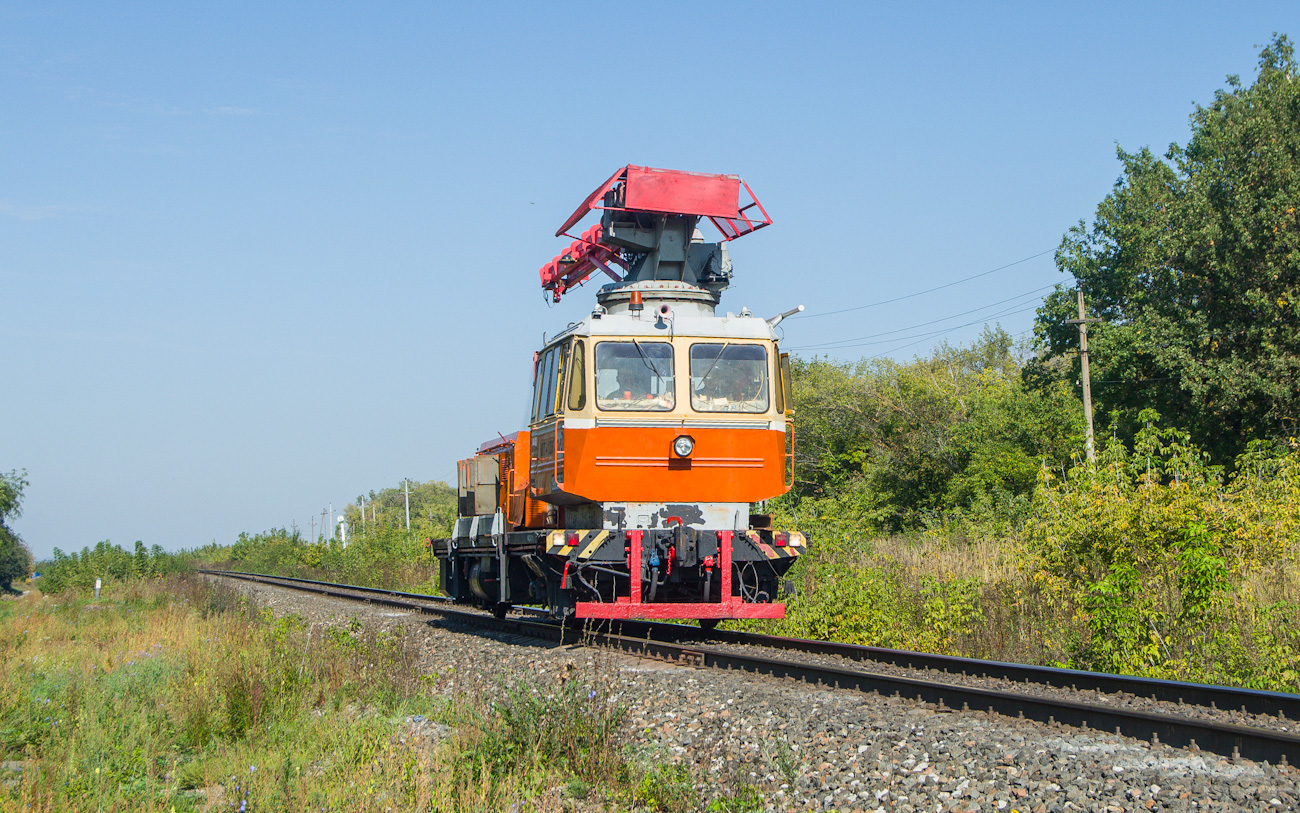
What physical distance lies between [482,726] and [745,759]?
5.83ft

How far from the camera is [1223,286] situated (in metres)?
26.5

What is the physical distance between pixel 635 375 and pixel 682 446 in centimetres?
97

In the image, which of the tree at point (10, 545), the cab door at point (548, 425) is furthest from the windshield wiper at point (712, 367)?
the tree at point (10, 545)

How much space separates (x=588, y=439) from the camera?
1148 centimetres

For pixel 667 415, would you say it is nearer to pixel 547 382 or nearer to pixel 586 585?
pixel 547 382

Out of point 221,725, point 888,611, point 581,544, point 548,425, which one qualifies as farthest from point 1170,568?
point 221,725

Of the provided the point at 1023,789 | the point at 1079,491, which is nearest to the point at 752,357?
the point at 1079,491

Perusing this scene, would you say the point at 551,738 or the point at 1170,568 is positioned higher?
the point at 1170,568

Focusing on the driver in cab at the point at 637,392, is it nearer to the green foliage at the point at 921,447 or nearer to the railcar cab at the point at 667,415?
the railcar cab at the point at 667,415

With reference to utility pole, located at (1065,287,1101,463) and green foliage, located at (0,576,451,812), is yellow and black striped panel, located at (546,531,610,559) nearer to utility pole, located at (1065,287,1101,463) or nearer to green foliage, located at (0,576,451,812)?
green foliage, located at (0,576,451,812)

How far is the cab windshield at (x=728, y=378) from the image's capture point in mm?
11906

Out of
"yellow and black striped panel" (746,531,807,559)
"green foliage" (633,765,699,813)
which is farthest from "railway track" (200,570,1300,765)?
"green foliage" (633,765,699,813)

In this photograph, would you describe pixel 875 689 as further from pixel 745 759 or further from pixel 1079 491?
pixel 1079 491

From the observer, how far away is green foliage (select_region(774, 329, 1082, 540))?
30.8m
